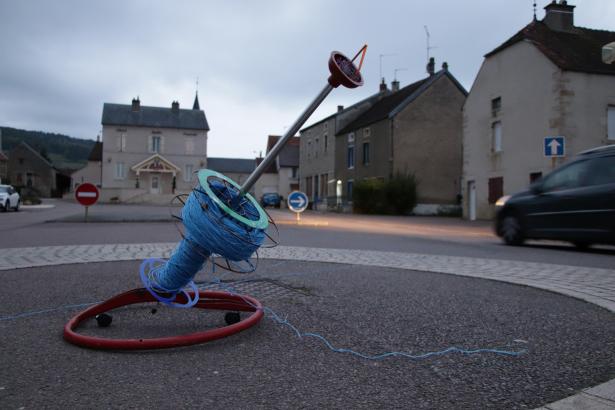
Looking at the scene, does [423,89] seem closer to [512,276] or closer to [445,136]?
[445,136]

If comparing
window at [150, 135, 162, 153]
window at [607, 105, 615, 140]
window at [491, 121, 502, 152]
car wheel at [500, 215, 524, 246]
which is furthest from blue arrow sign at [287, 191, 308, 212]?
window at [150, 135, 162, 153]

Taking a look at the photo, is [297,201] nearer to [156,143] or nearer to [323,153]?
[323,153]

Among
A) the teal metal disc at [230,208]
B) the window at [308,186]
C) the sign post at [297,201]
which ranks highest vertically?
the window at [308,186]

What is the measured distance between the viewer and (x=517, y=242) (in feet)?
38.2

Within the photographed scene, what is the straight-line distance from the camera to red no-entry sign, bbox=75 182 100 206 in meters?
15.9

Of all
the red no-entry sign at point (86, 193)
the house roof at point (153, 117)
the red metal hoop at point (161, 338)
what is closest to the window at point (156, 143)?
the house roof at point (153, 117)

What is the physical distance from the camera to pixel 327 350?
10.7 ft

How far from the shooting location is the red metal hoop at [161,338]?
10.2 ft

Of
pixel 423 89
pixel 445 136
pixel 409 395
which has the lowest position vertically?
pixel 409 395

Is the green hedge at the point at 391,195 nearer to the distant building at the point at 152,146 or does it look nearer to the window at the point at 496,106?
the window at the point at 496,106

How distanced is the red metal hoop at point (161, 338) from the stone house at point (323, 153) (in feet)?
133

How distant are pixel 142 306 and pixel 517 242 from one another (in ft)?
31.4

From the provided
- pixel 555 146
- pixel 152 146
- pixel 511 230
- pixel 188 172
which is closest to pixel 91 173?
pixel 152 146

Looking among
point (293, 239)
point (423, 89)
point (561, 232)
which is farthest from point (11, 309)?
point (423, 89)
